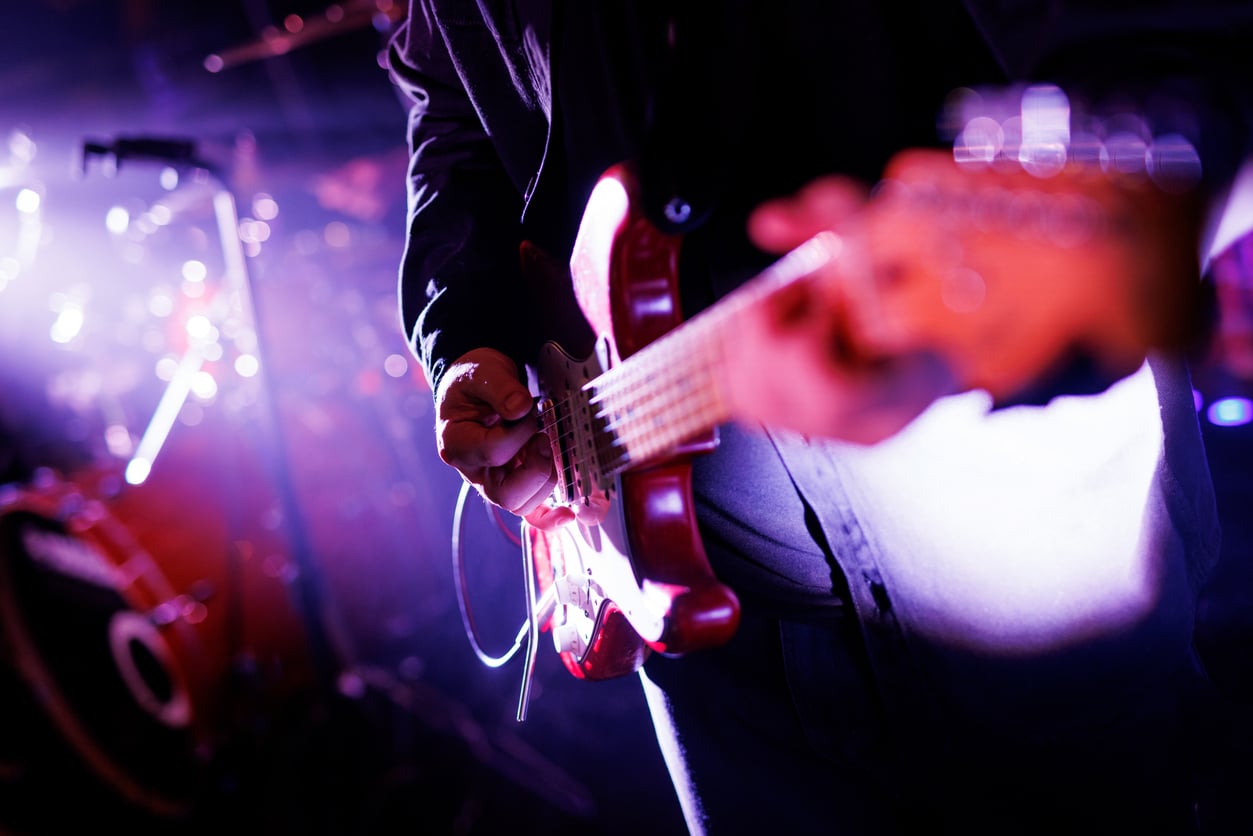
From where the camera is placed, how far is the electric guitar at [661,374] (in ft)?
1.71

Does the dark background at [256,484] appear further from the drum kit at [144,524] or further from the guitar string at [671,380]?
the guitar string at [671,380]

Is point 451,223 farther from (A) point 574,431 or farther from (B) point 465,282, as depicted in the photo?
(A) point 574,431

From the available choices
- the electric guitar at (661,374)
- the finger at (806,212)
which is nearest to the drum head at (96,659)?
the electric guitar at (661,374)

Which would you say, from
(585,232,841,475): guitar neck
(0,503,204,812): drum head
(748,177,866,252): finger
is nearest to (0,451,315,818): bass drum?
(0,503,204,812): drum head

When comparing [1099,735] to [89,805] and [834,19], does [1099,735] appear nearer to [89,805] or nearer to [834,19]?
[834,19]

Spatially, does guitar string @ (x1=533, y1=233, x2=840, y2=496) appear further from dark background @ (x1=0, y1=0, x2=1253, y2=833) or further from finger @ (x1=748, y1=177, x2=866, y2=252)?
dark background @ (x1=0, y1=0, x2=1253, y2=833)

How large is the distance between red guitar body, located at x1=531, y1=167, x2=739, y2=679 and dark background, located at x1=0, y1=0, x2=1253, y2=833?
45.9 inches

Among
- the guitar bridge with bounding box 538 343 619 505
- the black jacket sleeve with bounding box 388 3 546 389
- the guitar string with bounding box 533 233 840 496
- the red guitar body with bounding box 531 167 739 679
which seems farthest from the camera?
the black jacket sleeve with bounding box 388 3 546 389

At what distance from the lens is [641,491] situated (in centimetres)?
101

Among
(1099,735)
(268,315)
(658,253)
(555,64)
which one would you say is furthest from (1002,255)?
(268,315)

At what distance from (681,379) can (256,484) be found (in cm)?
399

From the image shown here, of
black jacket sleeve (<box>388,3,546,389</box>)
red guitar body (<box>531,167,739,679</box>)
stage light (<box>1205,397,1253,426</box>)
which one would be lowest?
stage light (<box>1205,397,1253,426</box>)

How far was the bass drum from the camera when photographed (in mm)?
2959

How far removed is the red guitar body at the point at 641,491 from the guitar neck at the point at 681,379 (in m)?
0.03
